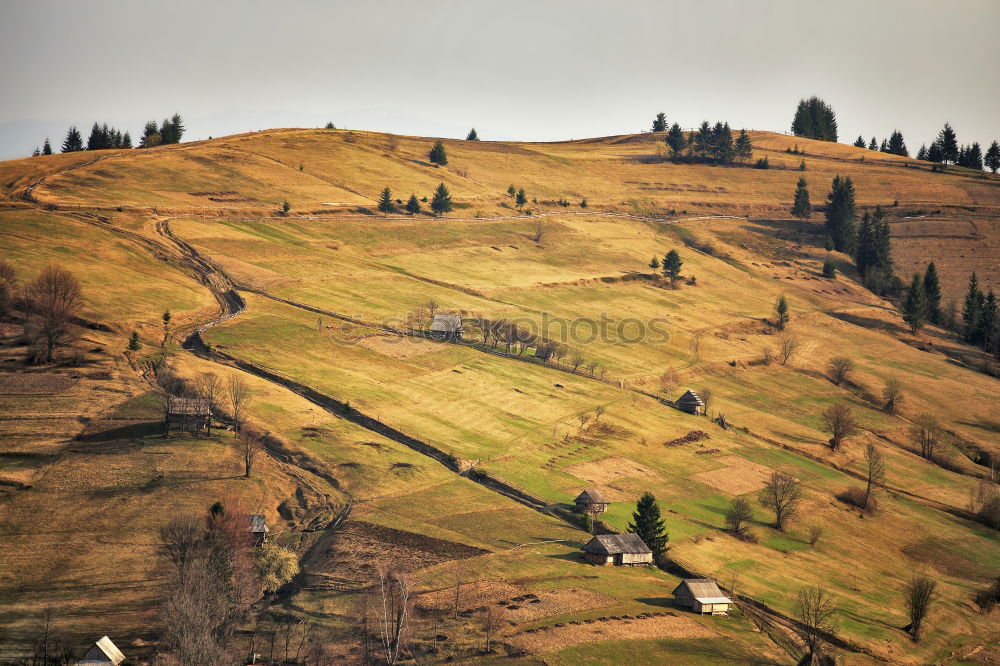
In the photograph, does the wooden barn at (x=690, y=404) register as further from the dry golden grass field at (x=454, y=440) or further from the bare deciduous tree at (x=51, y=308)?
the bare deciduous tree at (x=51, y=308)

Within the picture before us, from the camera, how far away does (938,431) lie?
139m

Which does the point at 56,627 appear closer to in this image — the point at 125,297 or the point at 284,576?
the point at 284,576

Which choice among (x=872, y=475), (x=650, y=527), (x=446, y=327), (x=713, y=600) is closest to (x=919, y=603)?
(x=713, y=600)

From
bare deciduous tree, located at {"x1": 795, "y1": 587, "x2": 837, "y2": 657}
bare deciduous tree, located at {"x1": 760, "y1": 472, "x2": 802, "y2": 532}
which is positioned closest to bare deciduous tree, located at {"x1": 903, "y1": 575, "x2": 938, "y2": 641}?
bare deciduous tree, located at {"x1": 795, "y1": 587, "x2": 837, "y2": 657}

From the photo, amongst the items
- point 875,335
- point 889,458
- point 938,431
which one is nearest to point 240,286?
point 889,458

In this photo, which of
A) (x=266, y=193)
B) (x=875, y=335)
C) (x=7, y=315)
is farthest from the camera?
(x=266, y=193)

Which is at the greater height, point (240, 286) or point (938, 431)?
point (240, 286)

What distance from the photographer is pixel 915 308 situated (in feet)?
615

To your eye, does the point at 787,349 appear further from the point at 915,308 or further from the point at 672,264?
the point at 915,308

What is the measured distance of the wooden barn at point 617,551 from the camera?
83.1 m

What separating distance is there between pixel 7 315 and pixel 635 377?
88610 millimetres

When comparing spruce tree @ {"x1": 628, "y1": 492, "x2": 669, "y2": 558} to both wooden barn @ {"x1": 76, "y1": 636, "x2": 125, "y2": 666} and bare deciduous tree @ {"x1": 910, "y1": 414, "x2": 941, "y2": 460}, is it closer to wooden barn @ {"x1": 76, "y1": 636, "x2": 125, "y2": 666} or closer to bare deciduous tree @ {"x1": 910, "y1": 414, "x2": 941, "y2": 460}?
wooden barn @ {"x1": 76, "y1": 636, "x2": 125, "y2": 666}

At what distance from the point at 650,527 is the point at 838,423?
54834 millimetres

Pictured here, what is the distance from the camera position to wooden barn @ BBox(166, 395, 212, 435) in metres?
91.6
